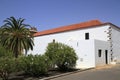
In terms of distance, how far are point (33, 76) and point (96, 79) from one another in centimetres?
645

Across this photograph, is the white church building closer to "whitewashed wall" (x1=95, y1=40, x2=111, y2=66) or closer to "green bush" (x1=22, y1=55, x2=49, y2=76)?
Result: "whitewashed wall" (x1=95, y1=40, x2=111, y2=66)

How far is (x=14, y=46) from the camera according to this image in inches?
1107

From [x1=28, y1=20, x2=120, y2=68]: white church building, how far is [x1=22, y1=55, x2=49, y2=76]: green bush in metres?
8.76

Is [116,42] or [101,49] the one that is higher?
[116,42]

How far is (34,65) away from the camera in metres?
17.8

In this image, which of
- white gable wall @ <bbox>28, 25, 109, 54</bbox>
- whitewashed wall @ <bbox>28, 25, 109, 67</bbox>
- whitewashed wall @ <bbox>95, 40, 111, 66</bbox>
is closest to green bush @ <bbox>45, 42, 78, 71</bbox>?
whitewashed wall @ <bbox>28, 25, 109, 67</bbox>

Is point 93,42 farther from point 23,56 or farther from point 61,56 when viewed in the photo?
point 23,56

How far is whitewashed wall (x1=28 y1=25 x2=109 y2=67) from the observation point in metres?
25.3

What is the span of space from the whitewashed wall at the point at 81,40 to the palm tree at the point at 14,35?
23.3 ft

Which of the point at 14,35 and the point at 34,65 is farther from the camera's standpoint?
the point at 14,35

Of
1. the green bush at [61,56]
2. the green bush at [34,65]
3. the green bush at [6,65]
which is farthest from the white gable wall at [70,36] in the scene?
the green bush at [6,65]

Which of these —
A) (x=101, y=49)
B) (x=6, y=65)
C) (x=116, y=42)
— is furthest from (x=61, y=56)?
(x=116, y=42)

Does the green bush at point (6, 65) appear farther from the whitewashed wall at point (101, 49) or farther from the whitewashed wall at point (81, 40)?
the whitewashed wall at point (101, 49)

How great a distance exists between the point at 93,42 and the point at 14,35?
1212 cm
